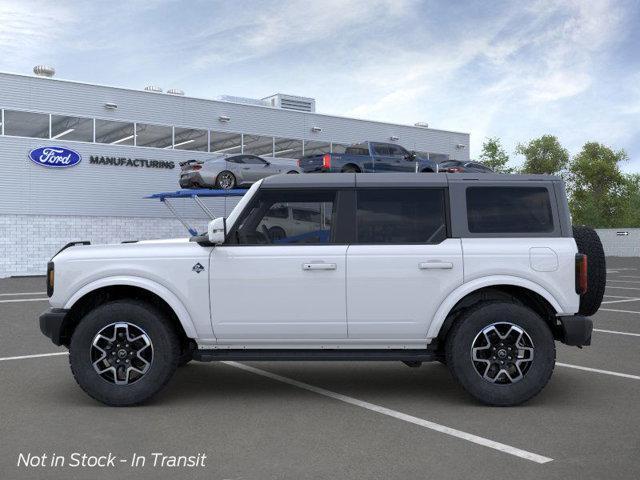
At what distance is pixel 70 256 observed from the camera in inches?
238

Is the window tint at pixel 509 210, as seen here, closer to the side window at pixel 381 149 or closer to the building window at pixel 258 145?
the side window at pixel 381 149

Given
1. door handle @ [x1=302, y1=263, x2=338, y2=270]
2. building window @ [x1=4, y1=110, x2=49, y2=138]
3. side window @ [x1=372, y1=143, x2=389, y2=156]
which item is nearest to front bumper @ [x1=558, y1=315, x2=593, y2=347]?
door handle @ [x1=302, y1=263, x2=338, y2=270]

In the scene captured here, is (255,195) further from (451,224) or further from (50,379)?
(50,379)

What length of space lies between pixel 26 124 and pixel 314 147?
14.2 metres

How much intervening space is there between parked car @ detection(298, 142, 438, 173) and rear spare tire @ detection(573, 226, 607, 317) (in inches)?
649

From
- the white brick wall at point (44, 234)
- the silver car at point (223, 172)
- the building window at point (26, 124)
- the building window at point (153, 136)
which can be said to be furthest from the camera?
the building window at point (153, 136)

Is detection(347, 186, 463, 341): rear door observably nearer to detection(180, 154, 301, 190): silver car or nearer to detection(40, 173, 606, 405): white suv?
detection(40, 173, 606, 405): white suv

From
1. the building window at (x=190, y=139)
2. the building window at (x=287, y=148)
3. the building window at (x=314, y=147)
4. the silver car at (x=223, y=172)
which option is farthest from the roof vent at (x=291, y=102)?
the silver car at (x=223, y=172)

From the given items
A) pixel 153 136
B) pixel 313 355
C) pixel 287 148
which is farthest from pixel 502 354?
pixel 287 148

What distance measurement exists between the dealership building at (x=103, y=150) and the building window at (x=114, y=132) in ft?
0.14

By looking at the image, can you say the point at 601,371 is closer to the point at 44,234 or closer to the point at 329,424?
the point at 329,424

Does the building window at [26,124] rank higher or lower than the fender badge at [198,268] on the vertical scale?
higher

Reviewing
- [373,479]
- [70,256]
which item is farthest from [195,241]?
[373,479]

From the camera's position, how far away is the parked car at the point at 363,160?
22891 millimetres
